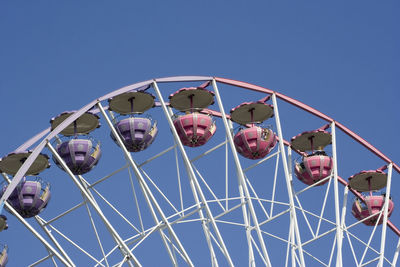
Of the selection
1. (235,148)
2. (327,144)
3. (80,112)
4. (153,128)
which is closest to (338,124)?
(327,144)

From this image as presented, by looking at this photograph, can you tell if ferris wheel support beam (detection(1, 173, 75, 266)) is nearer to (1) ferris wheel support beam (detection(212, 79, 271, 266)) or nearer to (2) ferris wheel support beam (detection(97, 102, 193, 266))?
(2) ferris wheel support beam (detection(97, 102, 193, 266))

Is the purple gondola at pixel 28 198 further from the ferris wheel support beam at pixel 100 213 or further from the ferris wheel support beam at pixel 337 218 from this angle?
the ferris wheel support beam at pixel 337 218

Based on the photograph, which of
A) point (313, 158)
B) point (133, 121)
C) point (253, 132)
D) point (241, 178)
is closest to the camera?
point (241, 178)

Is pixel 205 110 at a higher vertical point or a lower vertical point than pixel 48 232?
higher

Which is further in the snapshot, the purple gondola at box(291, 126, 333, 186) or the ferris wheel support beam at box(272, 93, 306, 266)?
the purple gondola at box(291, 126, 333, 186)

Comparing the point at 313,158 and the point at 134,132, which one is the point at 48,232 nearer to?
the point at 134,132

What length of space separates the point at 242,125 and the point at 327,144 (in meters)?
2.74

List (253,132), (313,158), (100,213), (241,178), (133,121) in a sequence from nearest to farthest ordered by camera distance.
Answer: (100,213), (241,178), (133,121), (253,132), (313,158)

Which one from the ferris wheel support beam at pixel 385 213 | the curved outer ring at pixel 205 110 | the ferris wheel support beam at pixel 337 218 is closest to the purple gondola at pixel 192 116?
the curved outer ring at pixel 205 110

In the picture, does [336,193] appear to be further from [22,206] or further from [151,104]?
[22,206]

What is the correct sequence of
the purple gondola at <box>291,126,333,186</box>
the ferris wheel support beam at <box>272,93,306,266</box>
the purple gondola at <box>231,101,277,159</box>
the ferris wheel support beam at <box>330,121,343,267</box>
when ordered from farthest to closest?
the purple gondola at <box>291,126,333,186</box>
the purple gondola at <box>231,101,277,159</box>
the ferris wheel support beam at <box>272,93,306,266</box>
the ferris wheel support beam at <box>330,121,343,267</box>

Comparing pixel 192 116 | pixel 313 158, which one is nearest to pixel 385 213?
pixel 313 158

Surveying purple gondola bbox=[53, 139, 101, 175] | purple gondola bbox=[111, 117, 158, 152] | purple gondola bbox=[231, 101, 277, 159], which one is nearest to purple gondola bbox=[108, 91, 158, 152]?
purple gondola bbox=[111, 117, 158, 152]

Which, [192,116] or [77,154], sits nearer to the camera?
[77,154]
